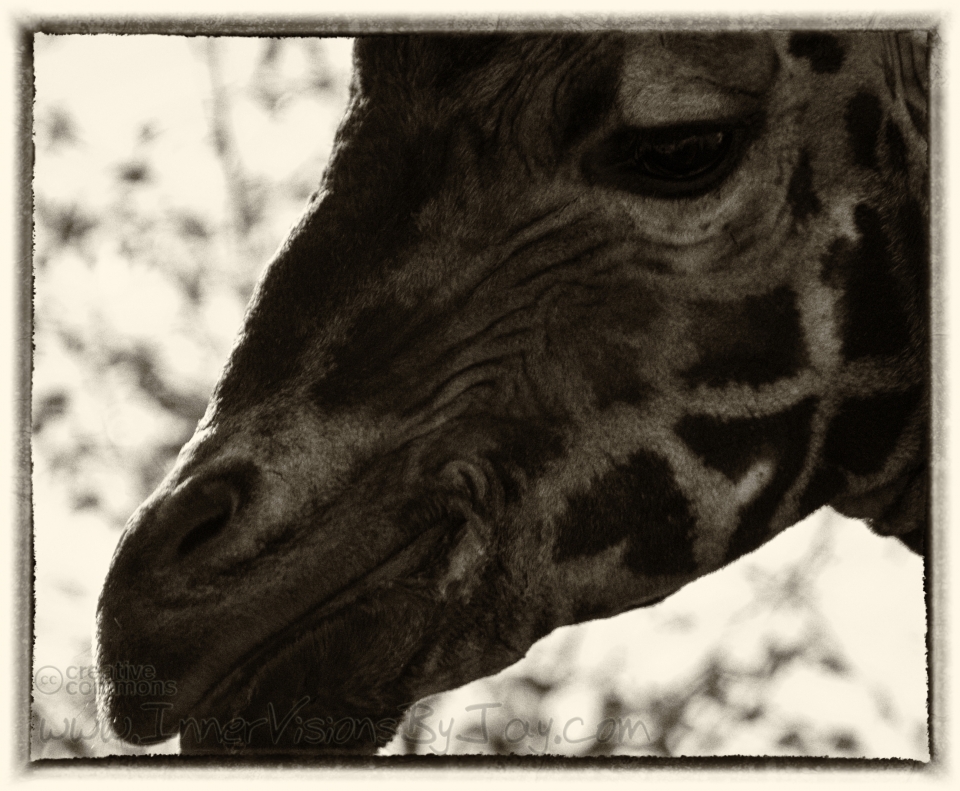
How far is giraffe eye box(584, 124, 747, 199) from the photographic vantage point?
1.47 m

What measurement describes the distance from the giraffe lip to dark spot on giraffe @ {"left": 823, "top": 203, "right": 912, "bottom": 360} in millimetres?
585

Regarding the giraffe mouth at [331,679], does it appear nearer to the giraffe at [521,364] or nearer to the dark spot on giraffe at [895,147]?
the giraffe at [521,364]

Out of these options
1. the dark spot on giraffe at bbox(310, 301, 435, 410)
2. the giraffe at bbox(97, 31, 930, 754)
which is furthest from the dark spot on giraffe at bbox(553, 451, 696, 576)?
the dark spot on giraffe at bbox(310, 301, 435, 410)

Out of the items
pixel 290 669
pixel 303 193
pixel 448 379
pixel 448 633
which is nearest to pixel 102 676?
pixel 290 669

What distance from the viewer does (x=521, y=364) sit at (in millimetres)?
1534

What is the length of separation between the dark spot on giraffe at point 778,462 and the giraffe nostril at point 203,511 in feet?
2.09

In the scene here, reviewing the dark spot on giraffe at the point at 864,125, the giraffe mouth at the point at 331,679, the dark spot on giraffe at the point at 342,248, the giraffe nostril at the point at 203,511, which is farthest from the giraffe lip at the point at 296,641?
the dark spot on giraffe at the point at 864,125

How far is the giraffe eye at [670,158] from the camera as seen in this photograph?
1.47 meters

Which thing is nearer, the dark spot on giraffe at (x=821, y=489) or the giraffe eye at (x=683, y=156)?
the giraffe eye at (x=683, y=156)

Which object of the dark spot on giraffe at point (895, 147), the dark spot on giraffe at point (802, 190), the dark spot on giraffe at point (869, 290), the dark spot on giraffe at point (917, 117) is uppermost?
the dark spot on giraffe at point (917, 117)

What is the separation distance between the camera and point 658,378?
5.02 ft

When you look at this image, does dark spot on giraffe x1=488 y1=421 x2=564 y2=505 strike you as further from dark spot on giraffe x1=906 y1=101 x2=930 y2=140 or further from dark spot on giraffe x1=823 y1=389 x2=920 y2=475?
dark spot on giraffe x1=906 y1=101 x2=930 y2=140

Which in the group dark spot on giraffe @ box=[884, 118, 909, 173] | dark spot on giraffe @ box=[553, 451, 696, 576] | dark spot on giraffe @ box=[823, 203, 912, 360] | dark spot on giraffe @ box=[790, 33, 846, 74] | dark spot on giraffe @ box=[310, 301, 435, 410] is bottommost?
dark spot on giraffe @ box=[553, 451, 696, 576]

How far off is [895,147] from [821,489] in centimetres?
45
